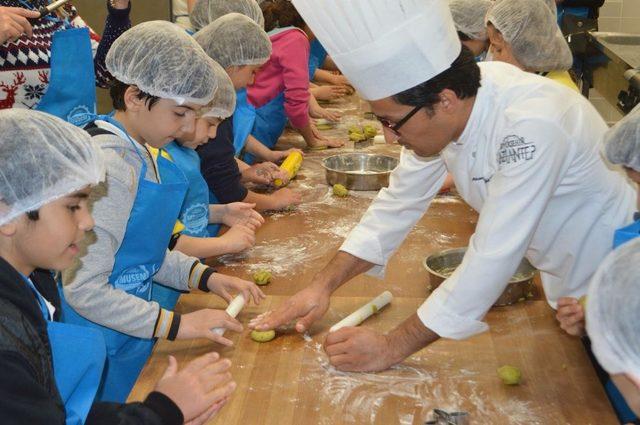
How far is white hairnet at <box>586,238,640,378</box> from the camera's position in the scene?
3.36 feet

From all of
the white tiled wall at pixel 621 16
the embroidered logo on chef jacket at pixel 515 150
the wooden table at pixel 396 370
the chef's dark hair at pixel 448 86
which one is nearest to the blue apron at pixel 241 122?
the wooden table at pixel 396 370

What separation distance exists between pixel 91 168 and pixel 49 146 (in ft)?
0.29

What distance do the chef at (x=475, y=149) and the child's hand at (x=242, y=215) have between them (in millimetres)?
686

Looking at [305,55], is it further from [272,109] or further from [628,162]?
[628,162]

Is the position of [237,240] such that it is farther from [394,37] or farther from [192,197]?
[394,37]

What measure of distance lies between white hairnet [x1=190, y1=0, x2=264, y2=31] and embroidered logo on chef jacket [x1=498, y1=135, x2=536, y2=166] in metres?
2.08

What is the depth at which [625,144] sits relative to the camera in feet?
5.60

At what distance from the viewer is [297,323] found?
193cm

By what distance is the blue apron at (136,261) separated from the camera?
6.40 ft

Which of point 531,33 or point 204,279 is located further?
point 531,33

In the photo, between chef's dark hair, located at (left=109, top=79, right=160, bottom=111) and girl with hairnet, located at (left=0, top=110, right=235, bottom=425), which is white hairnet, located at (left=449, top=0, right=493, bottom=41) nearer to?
chef's dark hair, located at (left=109, top=79, right=160, bottom=111)

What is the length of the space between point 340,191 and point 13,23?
128cm

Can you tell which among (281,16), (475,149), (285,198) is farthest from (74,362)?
(281,16)

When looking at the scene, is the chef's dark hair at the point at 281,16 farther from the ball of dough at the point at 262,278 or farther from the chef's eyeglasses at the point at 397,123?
the chef's eyeglasses at the point at 397,123
